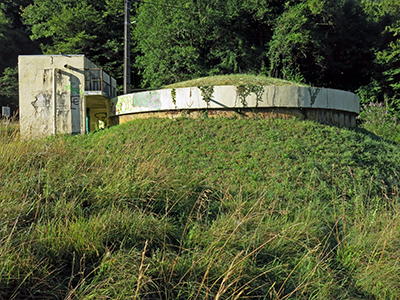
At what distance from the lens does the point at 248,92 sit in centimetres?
1001

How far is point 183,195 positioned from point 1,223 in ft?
6.40

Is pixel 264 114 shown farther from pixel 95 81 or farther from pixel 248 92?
pixel 95 81

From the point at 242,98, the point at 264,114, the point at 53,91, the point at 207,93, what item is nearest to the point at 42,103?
the point at 53,91

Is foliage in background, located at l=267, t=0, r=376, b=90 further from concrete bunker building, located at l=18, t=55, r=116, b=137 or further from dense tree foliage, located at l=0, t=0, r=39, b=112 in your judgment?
dense tree foliage, located at l=0, t=0, r=39, b=112

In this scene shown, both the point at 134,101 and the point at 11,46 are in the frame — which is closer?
the point at 134,101

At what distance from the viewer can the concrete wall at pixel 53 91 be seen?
13867mm

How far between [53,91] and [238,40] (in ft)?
53.8

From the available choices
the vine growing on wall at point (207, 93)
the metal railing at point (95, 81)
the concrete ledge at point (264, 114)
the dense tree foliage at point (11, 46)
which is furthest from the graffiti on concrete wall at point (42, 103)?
the dense tree foliage at point (11, 46)

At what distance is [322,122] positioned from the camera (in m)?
10.5

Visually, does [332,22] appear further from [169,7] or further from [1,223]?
[1,223]

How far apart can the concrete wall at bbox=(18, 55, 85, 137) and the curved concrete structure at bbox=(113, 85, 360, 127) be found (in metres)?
4.13

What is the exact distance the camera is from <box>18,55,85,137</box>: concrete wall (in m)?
13.9

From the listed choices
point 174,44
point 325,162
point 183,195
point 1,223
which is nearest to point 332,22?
point 174,44

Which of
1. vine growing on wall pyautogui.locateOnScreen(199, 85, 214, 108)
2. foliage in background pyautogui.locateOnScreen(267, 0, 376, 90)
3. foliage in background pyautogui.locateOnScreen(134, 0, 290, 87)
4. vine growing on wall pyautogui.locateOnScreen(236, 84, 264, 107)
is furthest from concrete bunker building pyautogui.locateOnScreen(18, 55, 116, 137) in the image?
foliage in background pyautogui.locateOnScreen(267, 0, 376, 90)
